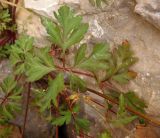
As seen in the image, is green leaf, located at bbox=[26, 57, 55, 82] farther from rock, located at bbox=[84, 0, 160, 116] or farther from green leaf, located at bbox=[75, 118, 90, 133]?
rock, located at bbox=[84, 0, 160, 116]

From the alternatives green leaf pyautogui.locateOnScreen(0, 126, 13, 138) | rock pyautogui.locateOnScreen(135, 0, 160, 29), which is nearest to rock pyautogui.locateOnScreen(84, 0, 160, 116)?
rock pyautogui.locateOnScreen(135, 0, 160, 29)

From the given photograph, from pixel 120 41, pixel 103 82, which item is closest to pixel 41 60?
pixel 103 82

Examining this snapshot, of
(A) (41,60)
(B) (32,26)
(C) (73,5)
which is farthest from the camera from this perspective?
(B) (32,26)

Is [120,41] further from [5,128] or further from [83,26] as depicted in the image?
[5,128]

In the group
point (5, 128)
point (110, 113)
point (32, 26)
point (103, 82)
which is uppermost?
point (32, 26)

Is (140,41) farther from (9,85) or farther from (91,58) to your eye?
(9,85)

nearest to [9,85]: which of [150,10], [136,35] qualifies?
[136,35]
